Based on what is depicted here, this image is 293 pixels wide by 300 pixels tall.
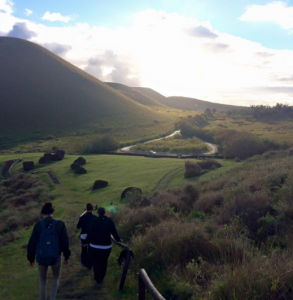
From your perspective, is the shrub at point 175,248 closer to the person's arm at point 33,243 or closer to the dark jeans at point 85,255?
the dark jeans at point 85,255

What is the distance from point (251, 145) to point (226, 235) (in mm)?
45429

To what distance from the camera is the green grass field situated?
31.6ft

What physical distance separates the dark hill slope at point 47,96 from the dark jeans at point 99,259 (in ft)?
302

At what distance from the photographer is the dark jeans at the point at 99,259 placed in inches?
374

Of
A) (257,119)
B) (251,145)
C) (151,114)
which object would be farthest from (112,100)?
(251,145)

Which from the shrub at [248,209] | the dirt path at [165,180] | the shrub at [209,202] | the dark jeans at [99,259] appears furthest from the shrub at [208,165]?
the dark jeans at [99,259]

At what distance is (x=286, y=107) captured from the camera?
141750mm

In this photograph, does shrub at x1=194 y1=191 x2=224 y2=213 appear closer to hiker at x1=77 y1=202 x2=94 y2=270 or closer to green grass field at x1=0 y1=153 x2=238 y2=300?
green grass field at x1=0 y1=153 x2=238 y2=300

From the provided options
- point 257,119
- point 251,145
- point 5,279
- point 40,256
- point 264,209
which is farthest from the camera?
point 257,119

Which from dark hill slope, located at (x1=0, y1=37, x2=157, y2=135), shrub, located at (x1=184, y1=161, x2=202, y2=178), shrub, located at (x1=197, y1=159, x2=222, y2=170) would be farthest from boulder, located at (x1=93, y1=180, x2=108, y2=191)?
dark hill slope, located at (x1=0, y1=37, x2=157, y2=135)

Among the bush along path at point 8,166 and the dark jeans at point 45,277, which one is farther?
the bush along path at point 8,166

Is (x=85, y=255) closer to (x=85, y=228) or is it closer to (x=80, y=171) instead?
(x=85, y=228)

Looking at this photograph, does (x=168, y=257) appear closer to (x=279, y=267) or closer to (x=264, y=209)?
(x=279, y=267)

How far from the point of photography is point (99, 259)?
31.3 ft
